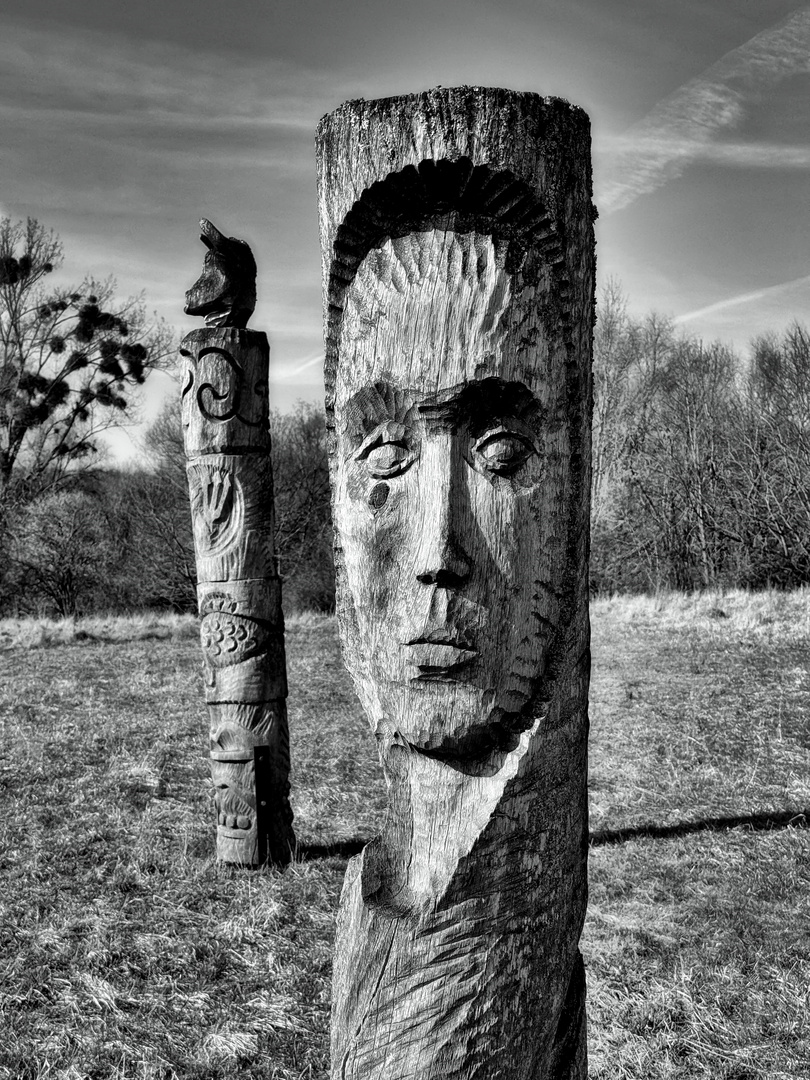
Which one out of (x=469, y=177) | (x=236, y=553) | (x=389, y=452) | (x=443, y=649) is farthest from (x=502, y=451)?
(x=236, y=553)

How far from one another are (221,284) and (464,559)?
3.70 meters

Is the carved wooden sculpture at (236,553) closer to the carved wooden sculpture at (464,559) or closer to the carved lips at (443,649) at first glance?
the carved wooden sculpture at (464,559)

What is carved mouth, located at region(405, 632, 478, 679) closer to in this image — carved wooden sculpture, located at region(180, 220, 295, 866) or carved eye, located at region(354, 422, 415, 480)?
carved eye, located at region(354, 422, 415, 480)

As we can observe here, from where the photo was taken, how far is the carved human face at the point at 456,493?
161 centimetres

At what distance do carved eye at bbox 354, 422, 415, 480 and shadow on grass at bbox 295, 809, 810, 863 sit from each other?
4232 mm

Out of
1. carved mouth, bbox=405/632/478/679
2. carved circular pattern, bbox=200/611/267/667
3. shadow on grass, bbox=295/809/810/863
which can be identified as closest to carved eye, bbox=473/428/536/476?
carved mouth, bbox=405/632/478/679

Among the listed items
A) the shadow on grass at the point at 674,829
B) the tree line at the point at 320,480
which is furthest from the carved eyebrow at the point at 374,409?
the tree line at the point at 320,480

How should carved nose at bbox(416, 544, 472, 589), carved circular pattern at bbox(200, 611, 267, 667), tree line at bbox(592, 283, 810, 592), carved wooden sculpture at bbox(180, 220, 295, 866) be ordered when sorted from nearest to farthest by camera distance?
carved nose at bbox(416, 544, 472, 589), carved wooden sculpture at bbox(180, 220, 295, 866), carved circular pattern at bbox(200, 611, 267, 667), tree line at bbox(592, 283, 810, 592)

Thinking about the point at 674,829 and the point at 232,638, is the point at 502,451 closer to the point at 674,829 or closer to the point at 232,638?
the point at 232,638

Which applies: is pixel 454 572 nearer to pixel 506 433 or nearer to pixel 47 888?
pixel 506 433

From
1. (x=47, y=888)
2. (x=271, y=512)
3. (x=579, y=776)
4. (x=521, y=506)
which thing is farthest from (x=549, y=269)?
(x=47, y=888)

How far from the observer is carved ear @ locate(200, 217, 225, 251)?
4.79 meters

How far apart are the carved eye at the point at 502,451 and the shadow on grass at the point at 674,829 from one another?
4285 mm

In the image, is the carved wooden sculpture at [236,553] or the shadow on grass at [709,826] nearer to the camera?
the carved wooden sculpture at [236,553]
